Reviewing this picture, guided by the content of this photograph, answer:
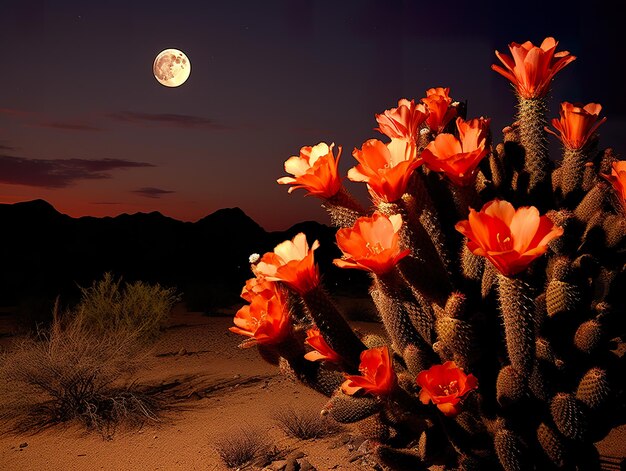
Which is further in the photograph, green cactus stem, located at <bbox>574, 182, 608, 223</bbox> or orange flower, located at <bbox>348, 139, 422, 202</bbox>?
green cactus stem, located at <bbox>574, 182, 608, 223</bbox>

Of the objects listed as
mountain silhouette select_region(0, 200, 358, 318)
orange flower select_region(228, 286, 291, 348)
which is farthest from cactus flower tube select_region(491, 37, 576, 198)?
mountain silhouette select_region(0, 200, 358, 318)

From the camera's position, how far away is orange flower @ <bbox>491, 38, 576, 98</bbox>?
259 cm

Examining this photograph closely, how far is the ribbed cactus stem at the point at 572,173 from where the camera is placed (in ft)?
9.02

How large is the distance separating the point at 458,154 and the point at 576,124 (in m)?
0.79

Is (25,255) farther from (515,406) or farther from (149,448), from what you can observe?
(515,406)

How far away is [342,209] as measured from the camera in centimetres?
264

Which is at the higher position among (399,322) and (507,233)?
(507,233)

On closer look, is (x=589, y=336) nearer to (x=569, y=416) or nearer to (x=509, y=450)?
(x=569, y=416)

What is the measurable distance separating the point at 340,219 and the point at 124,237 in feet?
139

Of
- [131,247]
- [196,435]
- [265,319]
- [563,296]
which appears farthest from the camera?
[131,247]

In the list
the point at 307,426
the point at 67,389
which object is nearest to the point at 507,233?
the point at 307,426

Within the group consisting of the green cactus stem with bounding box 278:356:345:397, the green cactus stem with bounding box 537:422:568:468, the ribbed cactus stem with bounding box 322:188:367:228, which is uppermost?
the ribbed cactus stem with bounding box 322:188:367:228

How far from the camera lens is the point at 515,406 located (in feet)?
7.49

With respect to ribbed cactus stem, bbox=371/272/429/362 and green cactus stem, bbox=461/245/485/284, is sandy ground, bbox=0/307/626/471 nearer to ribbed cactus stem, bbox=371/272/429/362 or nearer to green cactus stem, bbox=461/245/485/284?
ribbed cactus stem, bbox=371/272/429/362
